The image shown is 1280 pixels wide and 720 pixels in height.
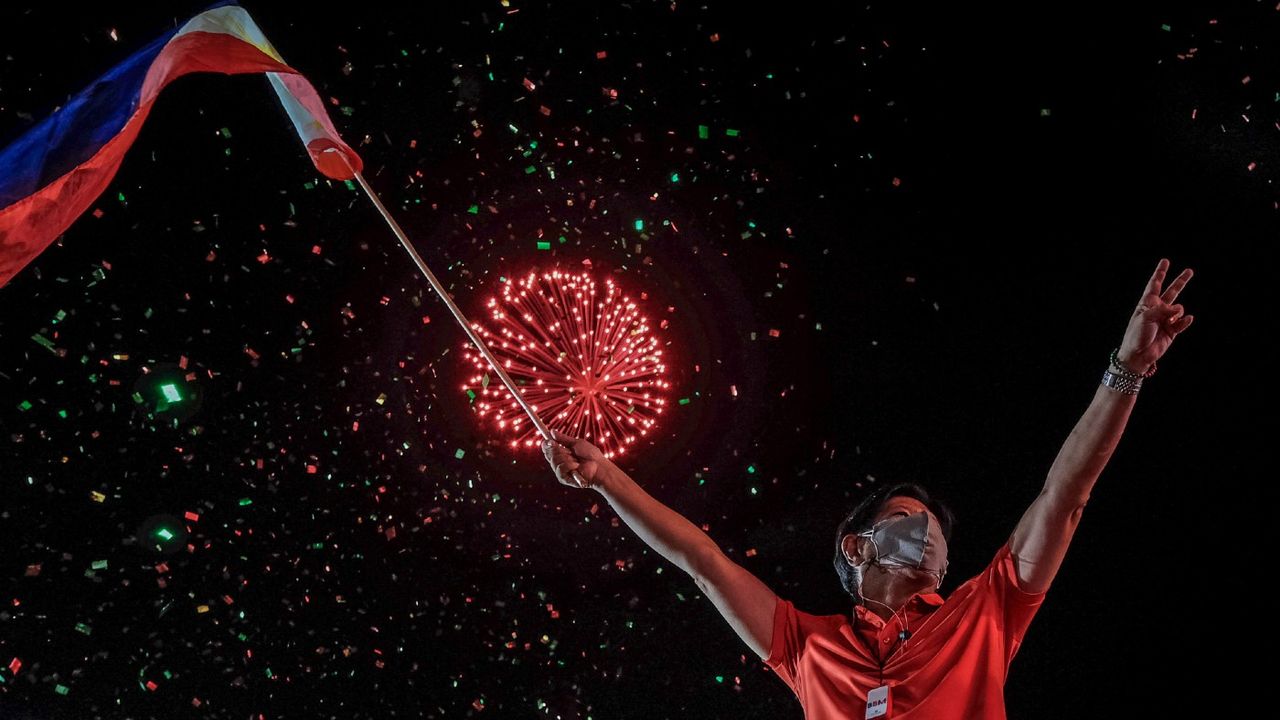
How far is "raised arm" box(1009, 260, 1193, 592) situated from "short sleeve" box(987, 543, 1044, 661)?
94mm

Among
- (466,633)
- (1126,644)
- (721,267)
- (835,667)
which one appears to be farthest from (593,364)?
(1126,644)

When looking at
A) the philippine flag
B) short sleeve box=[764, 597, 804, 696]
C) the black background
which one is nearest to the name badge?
short sleeve box=[764, 597, 804, 696]

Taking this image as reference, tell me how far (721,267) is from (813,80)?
52.4 inches

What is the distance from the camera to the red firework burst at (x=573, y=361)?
587 centimetres

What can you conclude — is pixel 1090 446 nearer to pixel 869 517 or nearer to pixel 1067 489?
pixel 1067 489

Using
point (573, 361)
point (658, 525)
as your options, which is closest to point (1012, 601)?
point (658, 525)

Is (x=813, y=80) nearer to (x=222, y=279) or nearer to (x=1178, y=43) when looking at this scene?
(x=1178, y=43)

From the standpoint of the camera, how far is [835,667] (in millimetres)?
3057

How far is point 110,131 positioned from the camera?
3795 mm

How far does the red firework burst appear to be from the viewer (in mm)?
5867

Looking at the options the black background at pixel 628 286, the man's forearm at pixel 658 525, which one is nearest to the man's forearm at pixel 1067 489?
the man's forearm at pixel 658 525

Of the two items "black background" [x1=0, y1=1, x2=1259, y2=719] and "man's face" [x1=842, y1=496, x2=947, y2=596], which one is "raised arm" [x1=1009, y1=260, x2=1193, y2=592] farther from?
"black background" [x1=0, y1=1, x2=1259, y2=719]

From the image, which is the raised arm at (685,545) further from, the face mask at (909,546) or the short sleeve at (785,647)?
the face mask at (909,546)

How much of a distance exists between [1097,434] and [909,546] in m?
0.91
